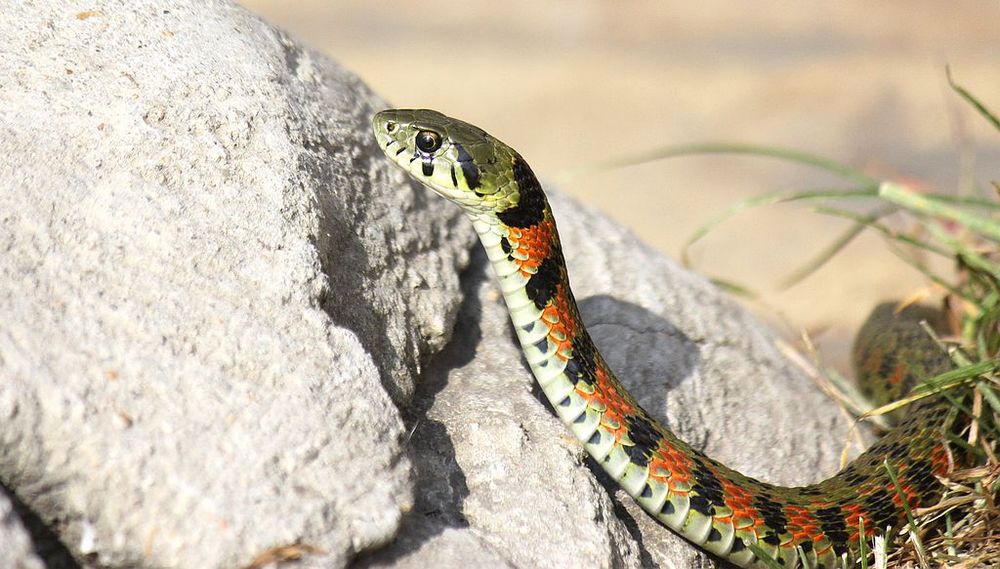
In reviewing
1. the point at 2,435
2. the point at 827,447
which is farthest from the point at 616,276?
the point at 2,435

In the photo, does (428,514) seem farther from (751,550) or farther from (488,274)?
(488,274)

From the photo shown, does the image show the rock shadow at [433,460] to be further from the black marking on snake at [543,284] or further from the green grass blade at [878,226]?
the green grass blade at [878,226]

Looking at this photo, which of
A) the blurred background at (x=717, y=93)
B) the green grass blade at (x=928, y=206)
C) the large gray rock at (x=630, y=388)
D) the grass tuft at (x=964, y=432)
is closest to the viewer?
the green grass blade at (x=928, y=206)

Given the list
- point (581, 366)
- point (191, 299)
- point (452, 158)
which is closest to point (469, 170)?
point (452, 158)

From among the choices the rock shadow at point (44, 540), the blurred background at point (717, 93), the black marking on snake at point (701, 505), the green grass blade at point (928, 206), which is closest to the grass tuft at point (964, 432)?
the green grass blade at point (928, 206)

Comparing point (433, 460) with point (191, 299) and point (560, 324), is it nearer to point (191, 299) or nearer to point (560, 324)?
point (560, 324)

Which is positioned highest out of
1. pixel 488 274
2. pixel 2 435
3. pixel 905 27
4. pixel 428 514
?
pixel 905 27
